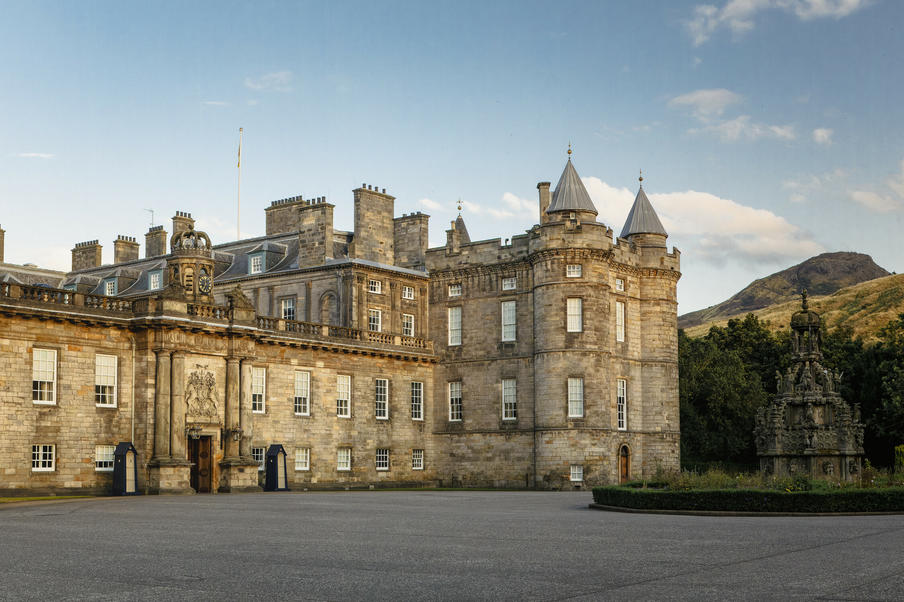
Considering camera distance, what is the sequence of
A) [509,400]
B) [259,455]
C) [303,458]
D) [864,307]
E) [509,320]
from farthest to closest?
[864,307]
[509,320]
[509,400]
[303,458]
[259,455]

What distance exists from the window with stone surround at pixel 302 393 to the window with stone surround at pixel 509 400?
10747mm

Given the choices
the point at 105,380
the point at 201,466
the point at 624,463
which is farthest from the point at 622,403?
the point at 105,380

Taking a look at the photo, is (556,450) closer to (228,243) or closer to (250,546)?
(228,243)

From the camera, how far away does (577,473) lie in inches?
1981

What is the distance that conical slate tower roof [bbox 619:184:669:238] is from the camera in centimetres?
5672

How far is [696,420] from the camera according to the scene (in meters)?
63.4

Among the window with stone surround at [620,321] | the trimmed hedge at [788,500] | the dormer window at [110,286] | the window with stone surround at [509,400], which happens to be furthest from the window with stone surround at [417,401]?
the trimmed hedge at [788,500]

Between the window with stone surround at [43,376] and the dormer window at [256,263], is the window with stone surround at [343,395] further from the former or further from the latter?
the window with stone surround at [43,376]

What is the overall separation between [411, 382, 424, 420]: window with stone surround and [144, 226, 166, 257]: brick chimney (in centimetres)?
2046

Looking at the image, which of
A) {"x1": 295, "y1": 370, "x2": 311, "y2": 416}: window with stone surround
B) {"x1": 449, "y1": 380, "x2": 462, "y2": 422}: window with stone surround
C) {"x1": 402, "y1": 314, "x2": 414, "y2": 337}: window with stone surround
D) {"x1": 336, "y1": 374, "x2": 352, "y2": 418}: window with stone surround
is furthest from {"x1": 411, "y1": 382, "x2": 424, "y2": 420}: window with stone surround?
{"x1": 295, "y1": 370, "x2": 311, "y2": 416}: window with stone surround

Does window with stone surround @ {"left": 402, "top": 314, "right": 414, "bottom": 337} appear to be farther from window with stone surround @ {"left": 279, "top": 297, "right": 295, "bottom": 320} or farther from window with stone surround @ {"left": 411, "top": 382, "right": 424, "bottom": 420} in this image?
window with stone surround @ {"left": 279, "top": 297, "right": 295, "bottom": 320}

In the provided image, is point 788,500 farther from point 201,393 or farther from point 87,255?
point 87,255

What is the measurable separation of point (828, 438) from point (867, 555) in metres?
19.7

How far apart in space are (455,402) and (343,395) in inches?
297
